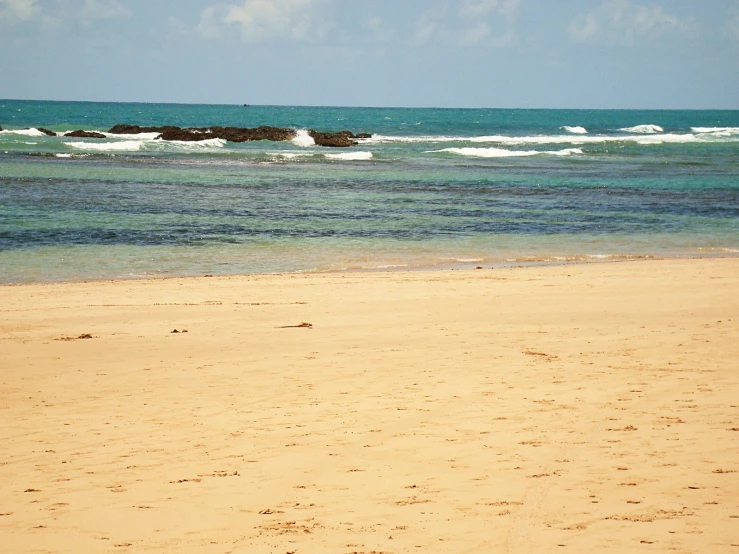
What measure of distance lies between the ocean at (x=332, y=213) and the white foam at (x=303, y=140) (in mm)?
10783

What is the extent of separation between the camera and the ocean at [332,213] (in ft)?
50.0

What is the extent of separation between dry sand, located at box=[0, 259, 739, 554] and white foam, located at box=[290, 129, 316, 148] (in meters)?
42.6

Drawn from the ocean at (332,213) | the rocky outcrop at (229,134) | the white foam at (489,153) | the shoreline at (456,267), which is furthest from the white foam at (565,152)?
the shoreline at (456,267)

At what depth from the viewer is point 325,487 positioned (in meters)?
4.89

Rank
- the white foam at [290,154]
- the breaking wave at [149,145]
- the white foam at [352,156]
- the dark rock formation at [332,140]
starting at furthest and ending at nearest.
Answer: the dark rock formation at [332,140], the breaking wave at [149,145], the white foam at [290,154], the white foam at [352,156]

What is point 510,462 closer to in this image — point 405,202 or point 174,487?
point 174,487

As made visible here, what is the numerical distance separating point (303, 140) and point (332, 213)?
33029 millimetres

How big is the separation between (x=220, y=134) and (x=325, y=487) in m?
50.3

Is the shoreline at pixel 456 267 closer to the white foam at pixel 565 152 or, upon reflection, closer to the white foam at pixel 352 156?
the white foam at pixel 352 156

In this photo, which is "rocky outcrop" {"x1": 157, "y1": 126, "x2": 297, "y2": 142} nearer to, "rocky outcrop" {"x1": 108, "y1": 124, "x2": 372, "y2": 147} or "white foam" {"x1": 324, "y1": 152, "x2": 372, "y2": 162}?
"rocky outcrop" {"x1": 108, "y1": 124, "x2": 372, "y2": 147}

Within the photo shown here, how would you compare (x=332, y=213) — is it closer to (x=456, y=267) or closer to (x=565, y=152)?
(x=456, y=267)

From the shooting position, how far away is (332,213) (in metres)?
21.4

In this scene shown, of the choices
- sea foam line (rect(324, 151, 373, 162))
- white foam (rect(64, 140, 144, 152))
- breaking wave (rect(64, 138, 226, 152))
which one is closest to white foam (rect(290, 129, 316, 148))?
breaking wave (rect(64, 138, 226, 152))

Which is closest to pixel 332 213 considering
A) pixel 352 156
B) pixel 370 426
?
pixel 370 426
